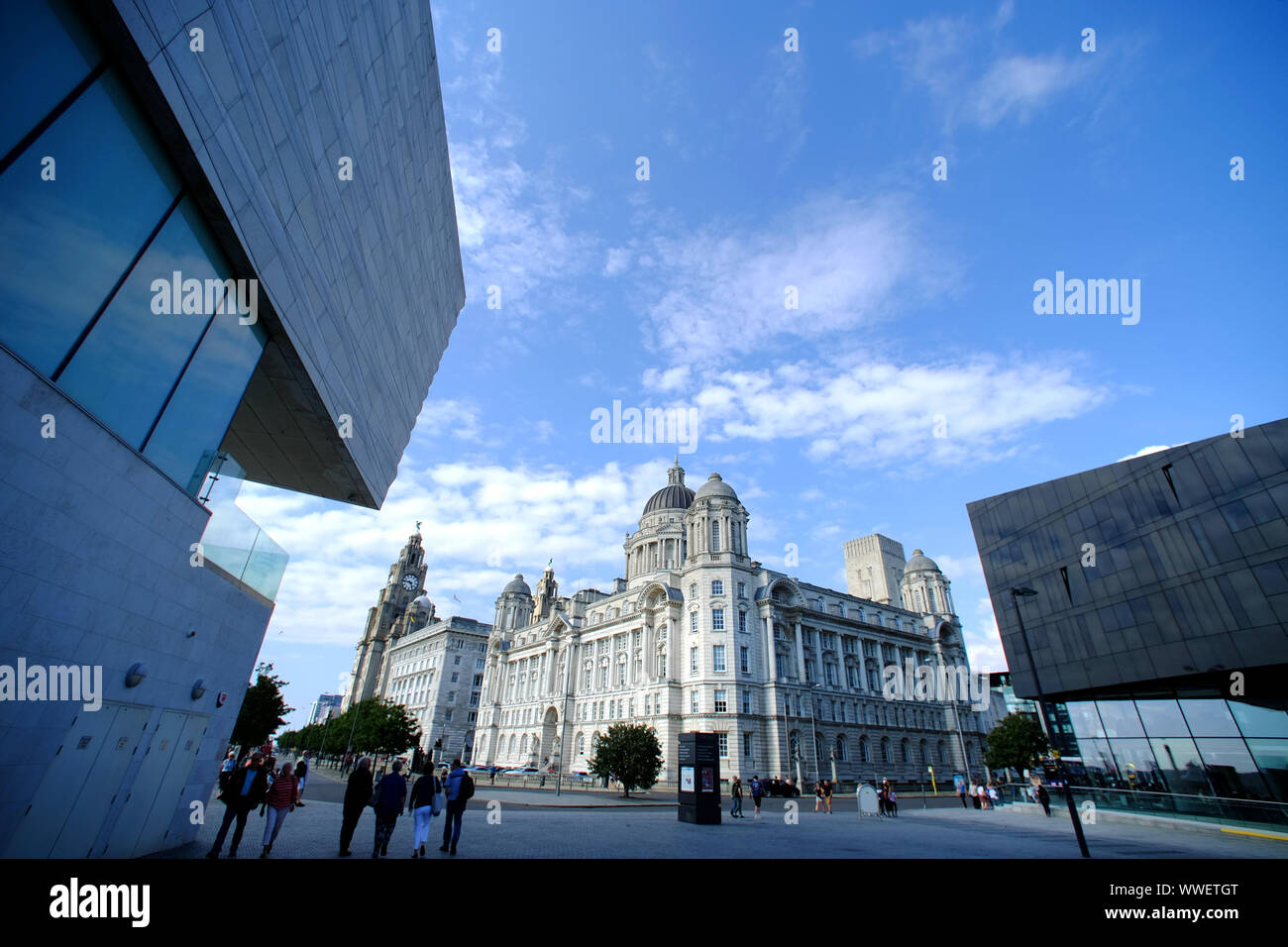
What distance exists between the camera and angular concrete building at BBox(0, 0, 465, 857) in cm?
701

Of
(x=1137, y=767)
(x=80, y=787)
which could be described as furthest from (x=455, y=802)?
(x=1137, y=767)

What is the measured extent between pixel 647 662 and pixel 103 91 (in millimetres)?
59233

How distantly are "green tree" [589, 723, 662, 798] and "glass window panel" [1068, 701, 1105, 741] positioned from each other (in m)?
25.4

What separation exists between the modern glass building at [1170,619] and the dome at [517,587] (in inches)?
3086

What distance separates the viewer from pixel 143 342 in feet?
29.6

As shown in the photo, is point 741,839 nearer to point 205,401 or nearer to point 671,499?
point 205,401

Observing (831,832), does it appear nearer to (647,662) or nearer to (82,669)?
(82,669)

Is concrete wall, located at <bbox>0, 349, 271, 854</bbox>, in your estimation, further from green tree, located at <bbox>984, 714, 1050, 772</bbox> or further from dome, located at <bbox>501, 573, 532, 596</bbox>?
dome, located at <bbox>501, 573, 532, 596</bbox>

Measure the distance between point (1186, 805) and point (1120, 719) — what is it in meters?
5.87

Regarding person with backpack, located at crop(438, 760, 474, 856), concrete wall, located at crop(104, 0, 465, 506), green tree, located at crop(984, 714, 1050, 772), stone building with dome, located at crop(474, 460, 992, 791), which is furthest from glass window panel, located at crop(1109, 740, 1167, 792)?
concrete wall, located at crop(104, 0, 465, 506)

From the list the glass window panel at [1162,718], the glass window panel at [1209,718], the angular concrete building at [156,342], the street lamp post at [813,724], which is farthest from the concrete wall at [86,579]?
the street lamp post at [813,724]

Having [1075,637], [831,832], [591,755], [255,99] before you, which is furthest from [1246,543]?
[591,755]
